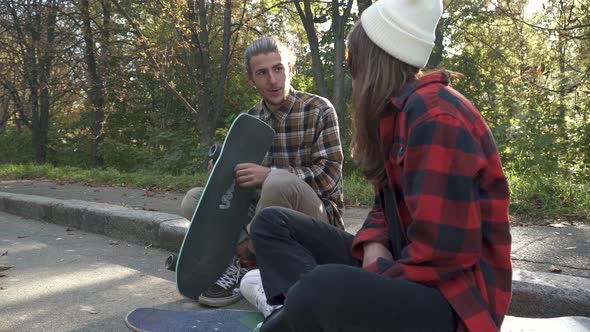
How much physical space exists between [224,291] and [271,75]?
49.4 inches

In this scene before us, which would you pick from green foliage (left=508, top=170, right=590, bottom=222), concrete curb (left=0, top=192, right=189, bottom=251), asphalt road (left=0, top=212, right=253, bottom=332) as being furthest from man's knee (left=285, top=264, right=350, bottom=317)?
green foliage (left=508, top=170, right=590, bottom=222)

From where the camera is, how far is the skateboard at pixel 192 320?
2.31 metres

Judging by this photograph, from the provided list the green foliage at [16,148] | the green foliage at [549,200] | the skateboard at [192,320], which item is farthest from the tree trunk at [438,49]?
the green foliage at [16,148]

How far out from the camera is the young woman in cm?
134

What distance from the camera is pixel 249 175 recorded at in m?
2.68

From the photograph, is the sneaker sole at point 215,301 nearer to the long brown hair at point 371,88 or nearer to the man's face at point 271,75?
the man's face at point 271,75

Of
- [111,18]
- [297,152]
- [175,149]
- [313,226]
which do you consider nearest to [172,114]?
[111,18]

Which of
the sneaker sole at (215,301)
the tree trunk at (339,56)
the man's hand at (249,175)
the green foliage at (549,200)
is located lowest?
the sneaker sole at (215,301)

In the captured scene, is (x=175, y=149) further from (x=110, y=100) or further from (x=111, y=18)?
(x=110, y=100)

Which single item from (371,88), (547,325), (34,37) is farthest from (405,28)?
(34,37)

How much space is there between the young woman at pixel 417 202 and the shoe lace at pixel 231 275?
1.24m

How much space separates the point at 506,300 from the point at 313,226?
0.77 metres

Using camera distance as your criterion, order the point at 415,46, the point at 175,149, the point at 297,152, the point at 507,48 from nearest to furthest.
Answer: the point at 415,46, the point at 297,152, the point at 175,149, the point at 507,48

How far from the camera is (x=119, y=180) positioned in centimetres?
851
